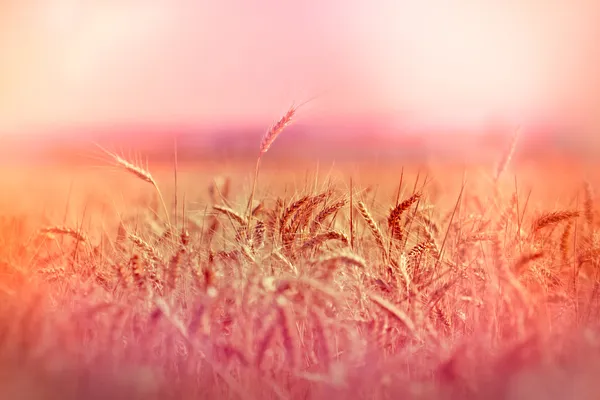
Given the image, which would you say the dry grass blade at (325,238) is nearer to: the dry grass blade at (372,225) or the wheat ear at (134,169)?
the dry grass blade at (372,225)

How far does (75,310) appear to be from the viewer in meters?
1.88

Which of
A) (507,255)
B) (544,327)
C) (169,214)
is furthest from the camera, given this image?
(169,214)

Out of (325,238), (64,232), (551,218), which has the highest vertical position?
(551,218)

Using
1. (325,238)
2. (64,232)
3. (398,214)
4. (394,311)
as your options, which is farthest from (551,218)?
(64,232)

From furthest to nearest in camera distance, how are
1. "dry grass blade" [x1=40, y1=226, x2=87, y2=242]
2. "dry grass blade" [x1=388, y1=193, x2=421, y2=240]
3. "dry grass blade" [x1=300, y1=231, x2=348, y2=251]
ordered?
"dry grass blade" [x1=40, y1=226, x2=87, y2=242] < "dry grass blade" [x1=388, y1=193, x2=421, y2=240] < "dry grass blade" [x1=300, y1=231, x2=348, y2=251]

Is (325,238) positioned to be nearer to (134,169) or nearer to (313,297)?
(313,297)

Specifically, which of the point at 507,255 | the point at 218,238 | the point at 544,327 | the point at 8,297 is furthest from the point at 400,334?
the point at 8,297

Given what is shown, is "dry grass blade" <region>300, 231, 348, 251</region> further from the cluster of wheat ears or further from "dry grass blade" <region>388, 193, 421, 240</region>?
"dry grass blade" <region>388, 193, 421, 240</region>

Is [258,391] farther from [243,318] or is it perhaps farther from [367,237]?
[367,237]

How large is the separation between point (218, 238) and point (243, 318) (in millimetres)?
533

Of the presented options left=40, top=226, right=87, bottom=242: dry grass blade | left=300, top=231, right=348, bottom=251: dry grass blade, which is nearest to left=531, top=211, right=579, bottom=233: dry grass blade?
left=300, top=231, right=348, bottom=251: dry grass blade

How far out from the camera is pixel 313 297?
1758 millimetres

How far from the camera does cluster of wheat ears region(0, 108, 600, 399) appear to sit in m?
1.53

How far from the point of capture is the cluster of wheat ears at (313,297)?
1533 mm
